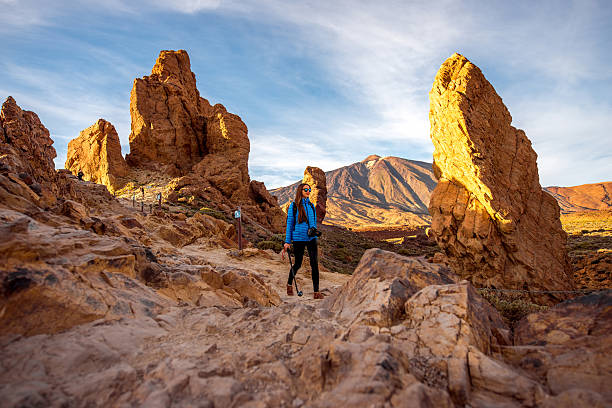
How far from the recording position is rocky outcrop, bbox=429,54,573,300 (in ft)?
30.6

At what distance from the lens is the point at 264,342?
2.32 meters

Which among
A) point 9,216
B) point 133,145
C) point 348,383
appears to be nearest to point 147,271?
point 9,216

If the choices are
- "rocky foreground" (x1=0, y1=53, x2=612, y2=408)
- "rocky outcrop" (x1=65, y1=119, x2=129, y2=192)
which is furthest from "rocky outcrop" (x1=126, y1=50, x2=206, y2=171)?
"rocky foreground" (x1=0, y1=53, x2=612, y2=408)

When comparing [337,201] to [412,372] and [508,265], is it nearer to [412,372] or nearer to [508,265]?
[508,265]

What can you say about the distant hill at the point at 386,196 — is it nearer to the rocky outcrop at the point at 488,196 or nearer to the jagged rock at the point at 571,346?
Answer: the rocky outcrop at the point at 488,196

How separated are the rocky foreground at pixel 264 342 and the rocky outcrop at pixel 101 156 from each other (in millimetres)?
24841

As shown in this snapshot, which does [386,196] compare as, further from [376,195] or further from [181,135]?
[181,135]

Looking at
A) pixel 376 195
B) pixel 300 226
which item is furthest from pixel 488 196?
pixel 376 195

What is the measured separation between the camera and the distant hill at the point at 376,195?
10762 centimetres

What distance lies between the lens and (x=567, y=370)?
1.85 m

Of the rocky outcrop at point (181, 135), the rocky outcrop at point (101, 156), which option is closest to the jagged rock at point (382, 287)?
the rocky outcrop at point (181, 135)

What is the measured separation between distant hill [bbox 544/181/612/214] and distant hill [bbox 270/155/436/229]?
61.2 meters

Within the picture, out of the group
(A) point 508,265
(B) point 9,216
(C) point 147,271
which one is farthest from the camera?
(A) point 508,265

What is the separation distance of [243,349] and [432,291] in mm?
1798
